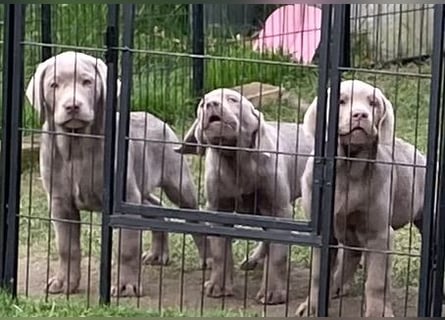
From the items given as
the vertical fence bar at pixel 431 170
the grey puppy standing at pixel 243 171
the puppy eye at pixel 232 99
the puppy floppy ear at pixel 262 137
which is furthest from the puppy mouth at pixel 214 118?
the vertical fence bar at pixel 431 170

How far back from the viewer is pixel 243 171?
19.5 ft

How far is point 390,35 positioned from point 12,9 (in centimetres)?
515

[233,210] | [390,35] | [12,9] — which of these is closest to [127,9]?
[12,9]

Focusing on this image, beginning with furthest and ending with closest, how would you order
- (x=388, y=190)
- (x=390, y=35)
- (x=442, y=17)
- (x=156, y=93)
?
(x=390, y=35), (x=156, y=93), (x=388, y=190), (x=442, y=17)

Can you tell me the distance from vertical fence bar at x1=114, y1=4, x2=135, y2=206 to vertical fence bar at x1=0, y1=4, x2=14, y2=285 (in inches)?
20.4

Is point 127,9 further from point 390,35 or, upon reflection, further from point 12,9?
point 390,35

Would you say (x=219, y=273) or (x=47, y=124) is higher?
(x=47, y=124)

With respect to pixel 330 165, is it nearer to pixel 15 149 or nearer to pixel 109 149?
pixel 109 149

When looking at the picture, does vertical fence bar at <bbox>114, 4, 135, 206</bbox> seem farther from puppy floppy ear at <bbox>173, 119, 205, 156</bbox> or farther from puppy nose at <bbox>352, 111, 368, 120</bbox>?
puppy nose at <bbox>352, 111, 368, 120</bbox>

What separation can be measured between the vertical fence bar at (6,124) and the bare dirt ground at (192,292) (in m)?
0.39

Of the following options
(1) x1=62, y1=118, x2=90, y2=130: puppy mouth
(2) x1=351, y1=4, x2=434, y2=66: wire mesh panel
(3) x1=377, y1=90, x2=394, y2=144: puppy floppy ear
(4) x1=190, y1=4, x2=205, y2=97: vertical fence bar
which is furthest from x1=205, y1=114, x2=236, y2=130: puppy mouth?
(2) x1=351, y1=4, x2=434, y2=66: wire mesh panel

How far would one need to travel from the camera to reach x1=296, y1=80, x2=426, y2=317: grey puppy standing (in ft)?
17.8

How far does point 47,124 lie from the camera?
5.87 m

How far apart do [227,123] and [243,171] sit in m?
0.32
